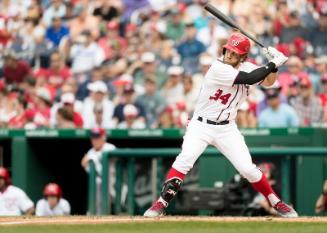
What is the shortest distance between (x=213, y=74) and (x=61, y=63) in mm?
8520

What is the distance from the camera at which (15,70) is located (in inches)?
711

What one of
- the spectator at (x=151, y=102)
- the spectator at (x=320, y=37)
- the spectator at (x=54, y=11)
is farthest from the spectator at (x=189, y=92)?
the spectator at (x=54, y=11)

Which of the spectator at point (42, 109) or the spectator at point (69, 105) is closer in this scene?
the spectator at point (69, 105)

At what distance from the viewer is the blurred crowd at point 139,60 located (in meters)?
14.6

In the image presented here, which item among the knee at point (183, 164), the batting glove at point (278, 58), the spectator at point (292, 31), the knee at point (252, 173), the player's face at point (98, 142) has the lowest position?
the knee at point (252, 173)

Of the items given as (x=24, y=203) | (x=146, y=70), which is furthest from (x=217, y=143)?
(x=146, y=70)

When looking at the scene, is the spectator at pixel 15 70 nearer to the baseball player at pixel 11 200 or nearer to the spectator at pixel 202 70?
the spectator at pixel 202 70

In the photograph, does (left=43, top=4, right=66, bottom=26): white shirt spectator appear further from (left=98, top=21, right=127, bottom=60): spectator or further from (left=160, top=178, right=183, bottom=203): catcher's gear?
(left=160, top=178, right=183, bottom=203): catcher's gear

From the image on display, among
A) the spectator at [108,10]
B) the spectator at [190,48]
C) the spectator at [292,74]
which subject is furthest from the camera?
the spectator at [108,10]

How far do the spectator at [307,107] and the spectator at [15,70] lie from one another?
200 inches

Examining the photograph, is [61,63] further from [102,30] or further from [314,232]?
[314,232]

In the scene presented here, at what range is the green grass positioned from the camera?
9.09 metres

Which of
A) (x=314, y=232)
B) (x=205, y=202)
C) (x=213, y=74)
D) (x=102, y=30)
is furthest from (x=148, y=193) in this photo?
(x=102, y=30)

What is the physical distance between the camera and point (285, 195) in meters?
12.5
